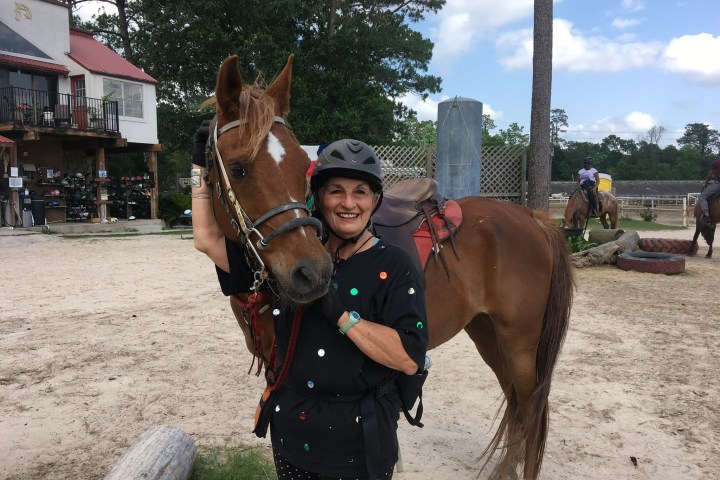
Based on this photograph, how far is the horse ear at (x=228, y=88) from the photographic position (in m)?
1.71

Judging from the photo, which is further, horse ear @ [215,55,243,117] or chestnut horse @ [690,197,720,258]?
chestnut horse @ [690,197,720,258]

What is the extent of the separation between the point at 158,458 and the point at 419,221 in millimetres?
→ 1928

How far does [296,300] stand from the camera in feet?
4.73

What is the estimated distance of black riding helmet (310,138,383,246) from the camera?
1605 millimetres

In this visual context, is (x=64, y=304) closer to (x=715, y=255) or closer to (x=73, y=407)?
(x=73, y=407)

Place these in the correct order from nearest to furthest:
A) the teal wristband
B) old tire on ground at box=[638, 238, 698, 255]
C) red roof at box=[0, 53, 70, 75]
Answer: the teal wristband < old tire on ground at box=[638, 238, 698, 255] < red roof at box=[0, 53, 70, 75]

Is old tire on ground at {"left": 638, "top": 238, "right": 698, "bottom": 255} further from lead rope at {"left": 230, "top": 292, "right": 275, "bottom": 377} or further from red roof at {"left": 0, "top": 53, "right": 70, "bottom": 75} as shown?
red roof at {"left": 0, "top": 53, "right": 70, "bottom": 75}

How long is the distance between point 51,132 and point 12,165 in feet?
5.72

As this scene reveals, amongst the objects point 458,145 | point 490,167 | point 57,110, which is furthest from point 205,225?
point 57,110

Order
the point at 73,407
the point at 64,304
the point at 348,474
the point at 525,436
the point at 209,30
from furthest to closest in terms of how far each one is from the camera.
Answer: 1. the point at 209,30
2. the point at 64,304
3. the point at 73,407
4. the point at 525,436
5. the point at 348,474

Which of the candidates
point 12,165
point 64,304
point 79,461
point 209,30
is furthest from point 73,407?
point 209,30

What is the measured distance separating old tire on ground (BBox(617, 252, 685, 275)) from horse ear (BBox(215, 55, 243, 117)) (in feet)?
31.5

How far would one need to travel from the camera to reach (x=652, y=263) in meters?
9.31

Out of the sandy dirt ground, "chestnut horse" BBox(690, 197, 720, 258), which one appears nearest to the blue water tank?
the sandy dirt ground
